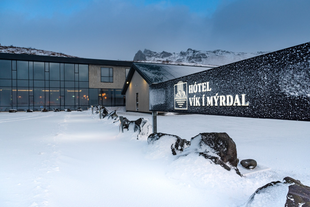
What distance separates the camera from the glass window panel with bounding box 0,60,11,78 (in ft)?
98.5

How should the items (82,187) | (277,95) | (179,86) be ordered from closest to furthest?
(277,95)
(82,187)
(179,86)

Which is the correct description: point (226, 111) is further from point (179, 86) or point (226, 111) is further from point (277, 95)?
point (179, 86)

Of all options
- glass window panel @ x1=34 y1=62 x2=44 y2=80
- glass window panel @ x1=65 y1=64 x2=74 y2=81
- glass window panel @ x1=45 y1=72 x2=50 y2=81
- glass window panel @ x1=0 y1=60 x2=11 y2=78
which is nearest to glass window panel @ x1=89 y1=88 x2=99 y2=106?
glass window panel @ x1=65 y1=64 x2=74 y2=81

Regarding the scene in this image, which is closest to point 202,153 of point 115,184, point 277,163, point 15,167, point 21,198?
point 115,184

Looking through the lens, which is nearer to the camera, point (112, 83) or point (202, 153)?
point (202, 153)

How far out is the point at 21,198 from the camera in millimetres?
2652

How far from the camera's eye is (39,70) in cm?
3194

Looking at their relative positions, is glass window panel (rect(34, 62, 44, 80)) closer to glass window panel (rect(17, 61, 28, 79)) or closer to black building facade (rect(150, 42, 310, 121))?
glass window panel (rect(17, 61, 28, 79))

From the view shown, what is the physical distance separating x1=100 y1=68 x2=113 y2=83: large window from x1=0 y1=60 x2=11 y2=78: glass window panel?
14.4m

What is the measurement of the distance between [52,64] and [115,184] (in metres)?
35.2

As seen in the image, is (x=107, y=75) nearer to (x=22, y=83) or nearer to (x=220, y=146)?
(x=22, y=83)

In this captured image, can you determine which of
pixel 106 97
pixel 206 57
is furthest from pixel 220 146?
pixel 206 57

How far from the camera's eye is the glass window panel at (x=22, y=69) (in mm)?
30688

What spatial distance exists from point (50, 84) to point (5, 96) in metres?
6.82
